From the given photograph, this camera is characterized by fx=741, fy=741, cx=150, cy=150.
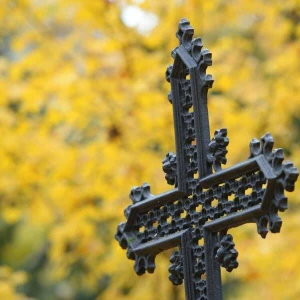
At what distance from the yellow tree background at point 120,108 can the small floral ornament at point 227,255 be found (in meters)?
2.89

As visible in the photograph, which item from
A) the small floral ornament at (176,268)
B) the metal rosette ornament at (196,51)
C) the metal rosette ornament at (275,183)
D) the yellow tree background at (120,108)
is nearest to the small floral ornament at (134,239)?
the small floral ornament at (176,268)

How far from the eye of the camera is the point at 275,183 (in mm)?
1548

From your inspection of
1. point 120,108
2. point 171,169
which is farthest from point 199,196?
point 120,108

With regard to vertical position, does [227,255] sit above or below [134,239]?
below

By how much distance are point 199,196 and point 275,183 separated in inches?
12.2

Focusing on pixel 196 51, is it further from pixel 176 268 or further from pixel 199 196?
pixel 176 268

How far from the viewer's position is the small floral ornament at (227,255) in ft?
5.40

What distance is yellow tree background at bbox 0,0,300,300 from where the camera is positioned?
15.7 ft

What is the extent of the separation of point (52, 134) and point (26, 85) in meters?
0.55

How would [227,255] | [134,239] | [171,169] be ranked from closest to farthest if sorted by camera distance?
1. [227,255]
2. [171,169]
3. [134,239]

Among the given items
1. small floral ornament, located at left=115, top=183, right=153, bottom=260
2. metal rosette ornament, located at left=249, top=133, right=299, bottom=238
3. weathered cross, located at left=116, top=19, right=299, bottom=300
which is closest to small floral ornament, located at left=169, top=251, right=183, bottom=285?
weathered cross, located at left=116, top=19, right=299, bottom=300

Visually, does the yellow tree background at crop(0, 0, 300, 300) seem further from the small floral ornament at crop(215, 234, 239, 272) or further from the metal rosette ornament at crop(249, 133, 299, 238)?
the metal rosette ornament at crop(249, 133, 299, 238)

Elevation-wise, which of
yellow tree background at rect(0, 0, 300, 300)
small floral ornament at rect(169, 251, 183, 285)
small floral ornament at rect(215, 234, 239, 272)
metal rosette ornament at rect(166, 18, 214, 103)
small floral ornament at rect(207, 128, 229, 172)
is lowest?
small floral ornament at rect(215, 234, 239, 272)

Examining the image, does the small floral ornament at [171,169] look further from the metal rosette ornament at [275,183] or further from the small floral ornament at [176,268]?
the metal rosette ornament at [275,183]
